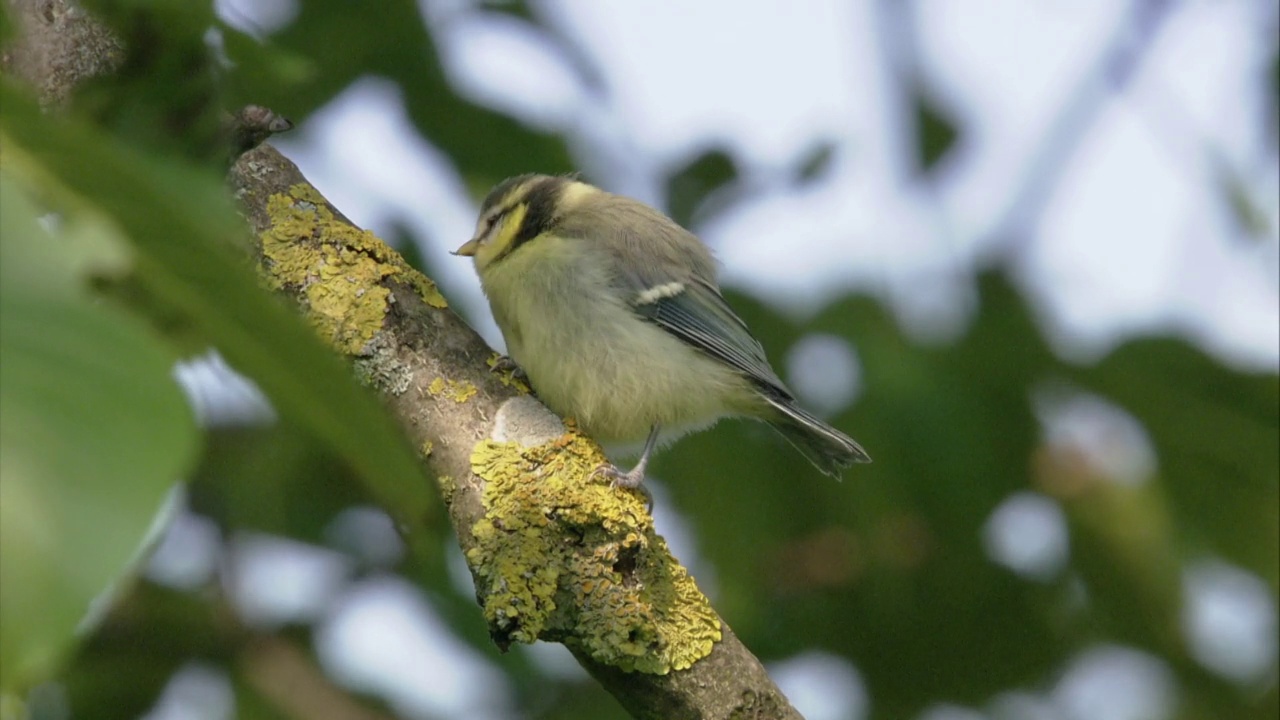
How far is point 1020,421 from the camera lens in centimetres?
418

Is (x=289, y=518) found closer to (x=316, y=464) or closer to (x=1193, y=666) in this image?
(x=316, y=464)

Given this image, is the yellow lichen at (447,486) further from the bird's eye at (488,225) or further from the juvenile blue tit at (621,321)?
the bird's eye at (488,225)

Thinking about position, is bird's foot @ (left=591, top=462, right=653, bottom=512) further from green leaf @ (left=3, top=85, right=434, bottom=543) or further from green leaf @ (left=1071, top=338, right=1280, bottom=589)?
green leaf @ (left=1071, top=338, right=1280, bottom=589)

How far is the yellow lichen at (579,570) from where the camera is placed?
2.20 m

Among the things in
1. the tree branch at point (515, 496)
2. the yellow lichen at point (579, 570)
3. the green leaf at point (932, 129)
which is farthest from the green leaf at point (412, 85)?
the green leaf at point (932, 129)

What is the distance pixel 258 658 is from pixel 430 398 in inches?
49.2

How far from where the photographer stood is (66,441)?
621 millimetres

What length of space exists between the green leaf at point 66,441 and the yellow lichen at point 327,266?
1.84m

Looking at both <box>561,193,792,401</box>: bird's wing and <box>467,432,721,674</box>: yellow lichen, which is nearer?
<box>467,432,721,674</box>: yellow lichen

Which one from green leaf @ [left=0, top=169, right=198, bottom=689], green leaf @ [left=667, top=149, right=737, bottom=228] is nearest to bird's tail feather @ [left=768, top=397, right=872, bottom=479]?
green leaf @ [left=667, top=149, right=737, bottom=228]

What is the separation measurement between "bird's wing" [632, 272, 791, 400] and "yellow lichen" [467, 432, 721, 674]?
122 centimetres

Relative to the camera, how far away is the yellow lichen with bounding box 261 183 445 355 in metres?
2.49

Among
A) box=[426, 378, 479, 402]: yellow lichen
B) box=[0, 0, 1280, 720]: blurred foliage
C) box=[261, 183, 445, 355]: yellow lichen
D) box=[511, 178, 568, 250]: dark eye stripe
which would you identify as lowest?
box=[0, 0, 1280, 720]: blurred foliage

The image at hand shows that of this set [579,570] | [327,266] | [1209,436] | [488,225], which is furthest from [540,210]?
[1209,436]
